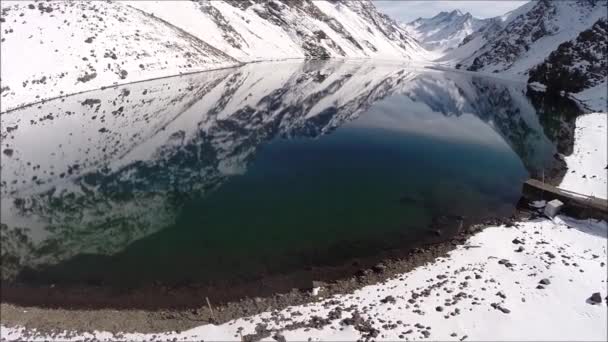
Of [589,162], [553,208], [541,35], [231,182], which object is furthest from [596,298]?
[541,35]

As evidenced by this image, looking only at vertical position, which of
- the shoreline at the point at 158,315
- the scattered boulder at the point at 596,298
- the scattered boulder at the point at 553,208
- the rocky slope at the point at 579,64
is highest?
the rocky slope at the point at 579,64

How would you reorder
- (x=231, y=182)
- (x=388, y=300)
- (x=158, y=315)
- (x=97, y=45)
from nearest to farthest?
(x=158, y=315)
(x=388, y=300)
(x=231, y=182)
(x=97, y=45)

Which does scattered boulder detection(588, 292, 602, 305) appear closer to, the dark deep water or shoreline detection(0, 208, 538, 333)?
the dark deep water

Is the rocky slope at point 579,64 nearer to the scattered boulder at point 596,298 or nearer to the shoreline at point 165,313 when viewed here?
the scattered boulder at point 596,298

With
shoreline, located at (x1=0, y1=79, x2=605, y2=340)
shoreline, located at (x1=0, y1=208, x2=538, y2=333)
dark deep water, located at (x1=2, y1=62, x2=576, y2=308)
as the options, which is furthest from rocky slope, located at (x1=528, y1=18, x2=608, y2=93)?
shoreline, located at (x1=0, y1=79, x2=605, y2=340)

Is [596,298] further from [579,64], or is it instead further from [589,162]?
[579,64]

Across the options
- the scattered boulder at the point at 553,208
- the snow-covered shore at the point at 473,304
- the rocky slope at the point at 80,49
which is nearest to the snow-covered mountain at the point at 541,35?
the rocky slope at the point at 80,49
